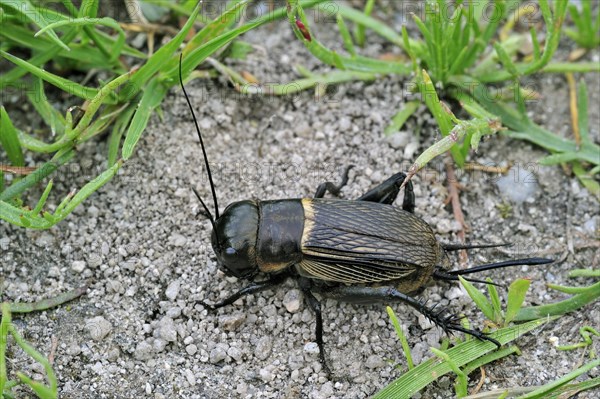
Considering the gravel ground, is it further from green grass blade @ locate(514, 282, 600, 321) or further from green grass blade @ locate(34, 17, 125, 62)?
green grass blade @ locate(34, 17, 125, 62)

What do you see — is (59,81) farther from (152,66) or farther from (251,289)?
(251,289)

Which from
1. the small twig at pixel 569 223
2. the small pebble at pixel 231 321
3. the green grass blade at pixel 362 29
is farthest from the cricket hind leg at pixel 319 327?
the green grass blade at pixel 362 29

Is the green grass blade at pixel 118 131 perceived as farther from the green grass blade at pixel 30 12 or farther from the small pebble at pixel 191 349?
the small pebble at pixel 191 349

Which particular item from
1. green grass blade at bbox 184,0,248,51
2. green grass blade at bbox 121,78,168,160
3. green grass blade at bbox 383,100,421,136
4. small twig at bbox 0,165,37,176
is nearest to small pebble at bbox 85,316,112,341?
green grass blade at bbox 121,78,168,160

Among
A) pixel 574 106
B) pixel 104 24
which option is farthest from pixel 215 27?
pixel 574 106

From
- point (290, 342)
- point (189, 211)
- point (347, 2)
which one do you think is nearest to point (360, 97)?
point (347, 2)

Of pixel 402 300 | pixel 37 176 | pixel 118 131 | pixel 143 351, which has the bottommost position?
pixel 143 351
